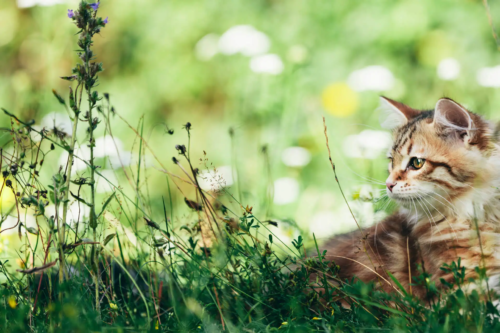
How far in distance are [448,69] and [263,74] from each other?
120 cm

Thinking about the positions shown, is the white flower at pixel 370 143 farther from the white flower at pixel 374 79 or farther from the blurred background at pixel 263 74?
the white flower at pixel 374 79

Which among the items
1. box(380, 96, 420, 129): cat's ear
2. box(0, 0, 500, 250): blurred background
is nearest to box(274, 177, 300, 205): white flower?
box(0, 0, 500, 250): blurred background

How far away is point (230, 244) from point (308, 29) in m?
2.47

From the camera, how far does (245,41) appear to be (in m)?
3.19

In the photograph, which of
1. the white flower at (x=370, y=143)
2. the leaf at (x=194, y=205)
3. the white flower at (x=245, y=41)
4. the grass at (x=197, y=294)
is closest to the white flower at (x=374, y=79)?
the white flower at (x=370, y=143)

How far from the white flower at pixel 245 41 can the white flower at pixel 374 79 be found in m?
0.65

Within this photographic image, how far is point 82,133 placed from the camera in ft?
11.1

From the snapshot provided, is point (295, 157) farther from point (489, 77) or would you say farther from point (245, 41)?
point (489, 77)

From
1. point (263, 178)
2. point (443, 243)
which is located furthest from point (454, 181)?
point (263, 178)

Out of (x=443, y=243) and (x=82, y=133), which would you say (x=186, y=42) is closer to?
(x=82, y=133)

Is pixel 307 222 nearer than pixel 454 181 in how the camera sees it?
No

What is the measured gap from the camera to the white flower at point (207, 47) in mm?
3639

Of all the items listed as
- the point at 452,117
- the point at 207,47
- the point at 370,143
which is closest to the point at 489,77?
the point at 370,143

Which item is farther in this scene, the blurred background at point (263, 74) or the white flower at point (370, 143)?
the blurred background at point (263, 74)
